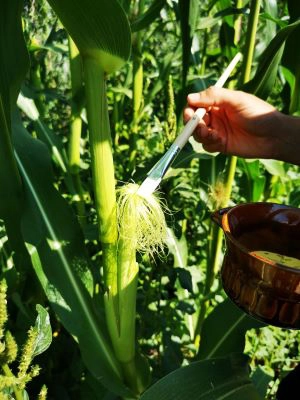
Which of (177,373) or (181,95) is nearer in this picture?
(177,373)

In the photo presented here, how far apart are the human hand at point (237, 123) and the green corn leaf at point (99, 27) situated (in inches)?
13.7

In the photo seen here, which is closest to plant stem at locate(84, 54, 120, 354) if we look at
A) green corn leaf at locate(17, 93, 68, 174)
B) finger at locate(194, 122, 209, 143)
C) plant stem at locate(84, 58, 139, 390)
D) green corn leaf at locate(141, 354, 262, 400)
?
plant stem at locate(84, 58, 139, 390)

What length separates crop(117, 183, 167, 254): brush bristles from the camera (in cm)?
78

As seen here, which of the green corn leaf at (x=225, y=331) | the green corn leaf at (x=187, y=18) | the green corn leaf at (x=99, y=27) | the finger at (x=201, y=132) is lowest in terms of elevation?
the green corn leaf at (x=225, y=331)

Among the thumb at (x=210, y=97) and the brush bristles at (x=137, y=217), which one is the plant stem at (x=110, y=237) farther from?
the thumb at (x=210, y=97)

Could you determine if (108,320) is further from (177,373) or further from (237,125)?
(237,125)

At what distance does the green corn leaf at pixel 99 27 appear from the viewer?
69 cm

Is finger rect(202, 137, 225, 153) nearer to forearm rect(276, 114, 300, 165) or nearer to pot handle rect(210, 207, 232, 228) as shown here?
forearm rect(276, 114, 300, 165)

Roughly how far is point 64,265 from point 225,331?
0.49 metres

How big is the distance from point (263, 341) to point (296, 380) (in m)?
0.73

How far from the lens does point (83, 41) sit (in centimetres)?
74

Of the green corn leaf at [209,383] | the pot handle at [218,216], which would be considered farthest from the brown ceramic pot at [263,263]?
the green corn leaf at [209,383]

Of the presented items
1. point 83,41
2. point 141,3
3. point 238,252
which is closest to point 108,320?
point 238,252

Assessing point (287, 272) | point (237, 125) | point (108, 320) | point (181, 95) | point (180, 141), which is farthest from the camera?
point (181, 95)
